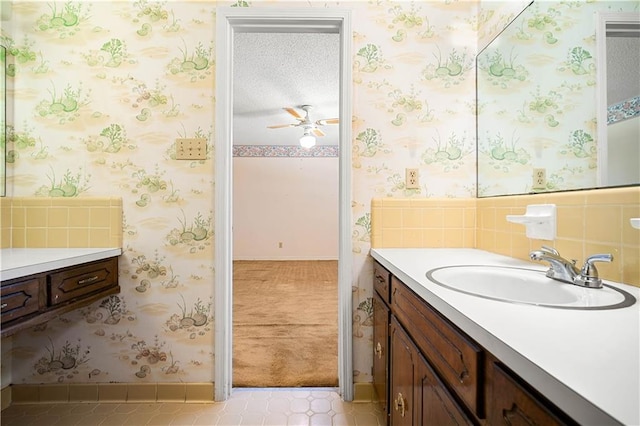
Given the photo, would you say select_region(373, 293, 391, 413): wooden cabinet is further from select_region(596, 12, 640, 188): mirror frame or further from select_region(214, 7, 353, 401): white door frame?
select_region(596, 12, 640, 188): mirror frame

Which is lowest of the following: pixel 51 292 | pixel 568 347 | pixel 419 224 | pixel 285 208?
pixel 51 292

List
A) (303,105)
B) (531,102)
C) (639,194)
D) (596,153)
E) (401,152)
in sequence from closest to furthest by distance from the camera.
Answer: (639,194), (596,153), (531,102), (401,152), (303,105)

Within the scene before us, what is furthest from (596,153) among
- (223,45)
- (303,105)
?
(303,105)

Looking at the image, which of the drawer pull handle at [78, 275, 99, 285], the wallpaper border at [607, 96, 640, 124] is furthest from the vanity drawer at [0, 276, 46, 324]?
the wallpaper border at [607, 96, 640, 124]

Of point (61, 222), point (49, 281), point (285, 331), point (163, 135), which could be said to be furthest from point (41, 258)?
point (285, 331)

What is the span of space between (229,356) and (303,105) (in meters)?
2.95

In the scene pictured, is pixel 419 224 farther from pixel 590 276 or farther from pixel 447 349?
pixel 447 349

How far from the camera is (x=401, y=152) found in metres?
1.59

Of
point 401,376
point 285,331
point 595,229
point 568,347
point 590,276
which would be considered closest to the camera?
point 568,347

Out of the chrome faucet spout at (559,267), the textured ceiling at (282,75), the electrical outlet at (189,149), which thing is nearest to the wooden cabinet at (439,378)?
the chrome faucet spout at (559,267)

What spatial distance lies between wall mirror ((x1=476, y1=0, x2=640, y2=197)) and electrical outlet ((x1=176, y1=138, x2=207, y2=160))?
1.42m

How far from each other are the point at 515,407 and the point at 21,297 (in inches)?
56.7

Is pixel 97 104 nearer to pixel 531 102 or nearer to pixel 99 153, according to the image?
pixel 99 153

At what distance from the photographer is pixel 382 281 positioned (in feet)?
4.43
